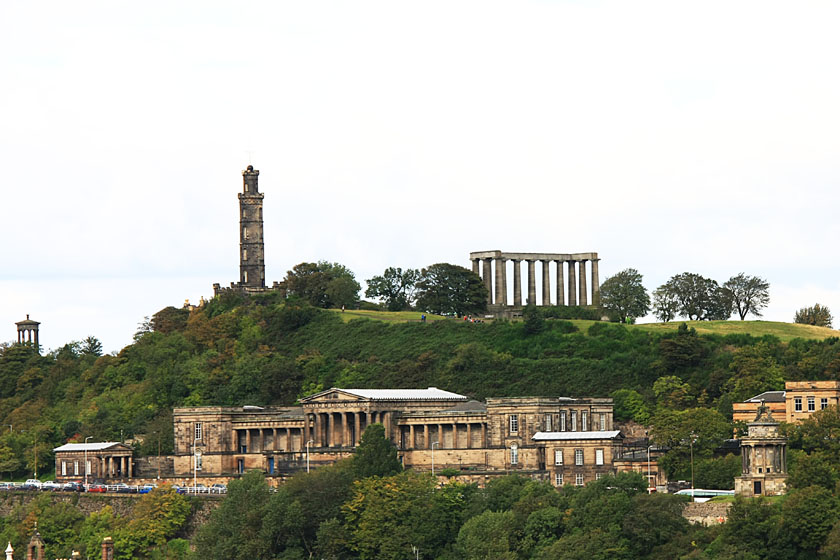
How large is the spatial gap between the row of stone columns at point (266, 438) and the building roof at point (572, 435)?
26.4 metres

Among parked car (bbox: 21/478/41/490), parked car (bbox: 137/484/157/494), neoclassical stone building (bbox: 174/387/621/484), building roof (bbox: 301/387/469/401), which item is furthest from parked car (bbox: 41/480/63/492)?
building roof (bbox: 301/387/469/401)

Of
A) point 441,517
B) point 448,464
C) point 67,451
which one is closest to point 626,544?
point 441,517

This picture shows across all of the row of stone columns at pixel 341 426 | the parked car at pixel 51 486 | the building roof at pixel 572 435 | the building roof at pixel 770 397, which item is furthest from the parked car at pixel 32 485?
the building roof at pixel 770 397

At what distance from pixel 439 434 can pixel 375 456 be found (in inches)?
557

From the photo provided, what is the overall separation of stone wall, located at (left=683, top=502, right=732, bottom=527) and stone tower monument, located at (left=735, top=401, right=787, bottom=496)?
313cm

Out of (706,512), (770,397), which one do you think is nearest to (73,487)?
(770,397)

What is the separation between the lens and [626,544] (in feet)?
443

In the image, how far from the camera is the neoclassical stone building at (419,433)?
6363 inches


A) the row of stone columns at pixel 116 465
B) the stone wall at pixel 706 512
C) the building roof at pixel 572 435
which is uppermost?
the building roof at pixel 572 435

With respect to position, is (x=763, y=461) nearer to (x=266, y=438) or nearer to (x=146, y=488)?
(x=266, y=438)

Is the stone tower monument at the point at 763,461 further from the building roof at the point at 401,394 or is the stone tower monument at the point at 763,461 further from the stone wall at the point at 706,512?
the building roof at the point at 401,394

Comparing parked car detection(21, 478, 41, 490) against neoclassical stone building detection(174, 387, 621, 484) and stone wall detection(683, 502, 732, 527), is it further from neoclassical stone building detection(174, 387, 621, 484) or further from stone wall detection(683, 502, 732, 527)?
stone wall detection(683, 502, 732, 527)

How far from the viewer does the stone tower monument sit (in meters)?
140

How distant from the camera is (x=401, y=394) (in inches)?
7042
